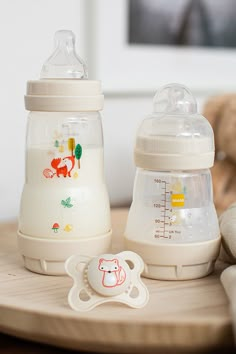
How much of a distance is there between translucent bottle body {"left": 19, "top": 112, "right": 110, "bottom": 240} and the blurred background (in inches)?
12.8

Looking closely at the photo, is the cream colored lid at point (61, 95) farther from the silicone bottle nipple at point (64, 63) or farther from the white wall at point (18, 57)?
the white wall at point (18, 57)

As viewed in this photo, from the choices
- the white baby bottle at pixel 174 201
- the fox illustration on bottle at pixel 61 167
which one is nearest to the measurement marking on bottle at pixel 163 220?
the white baby bottle at pixel 174 201

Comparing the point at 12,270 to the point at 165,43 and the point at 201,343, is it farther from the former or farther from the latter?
the point at 165,43

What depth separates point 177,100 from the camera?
2.62ft

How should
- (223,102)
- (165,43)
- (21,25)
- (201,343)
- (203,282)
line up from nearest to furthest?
1. (201,343)
2. (203,282)
3. (21,25)
4. (223,102)
5. (165,43)

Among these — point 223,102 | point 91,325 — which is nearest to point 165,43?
point 223,102

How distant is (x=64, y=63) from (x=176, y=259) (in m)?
0.28

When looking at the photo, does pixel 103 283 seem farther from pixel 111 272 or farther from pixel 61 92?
pixel 61 92

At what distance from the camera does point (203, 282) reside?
0.76 meters

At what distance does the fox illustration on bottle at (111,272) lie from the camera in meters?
0.68

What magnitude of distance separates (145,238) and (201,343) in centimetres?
18

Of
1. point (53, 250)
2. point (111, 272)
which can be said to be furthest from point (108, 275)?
point (53, 250)

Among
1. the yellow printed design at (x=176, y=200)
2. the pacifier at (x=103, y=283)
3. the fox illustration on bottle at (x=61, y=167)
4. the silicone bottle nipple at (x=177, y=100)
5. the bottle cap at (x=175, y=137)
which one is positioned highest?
the silicone bottle nipple at (x=177, y=100)

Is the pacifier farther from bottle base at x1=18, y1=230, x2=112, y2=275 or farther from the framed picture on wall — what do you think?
the framed picture on wall
